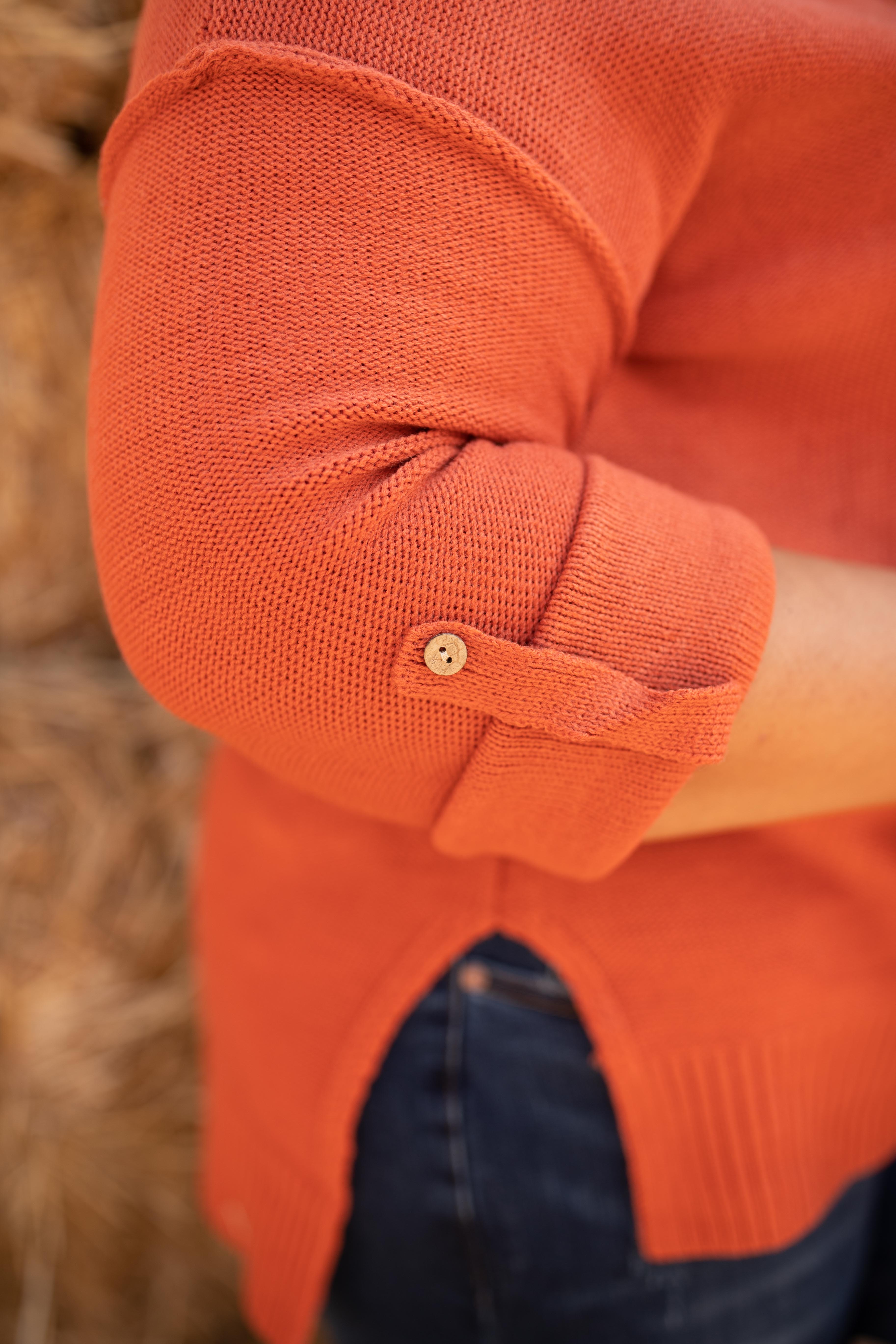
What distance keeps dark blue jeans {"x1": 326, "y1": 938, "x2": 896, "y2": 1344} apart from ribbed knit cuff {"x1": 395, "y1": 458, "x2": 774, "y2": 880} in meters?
0.19

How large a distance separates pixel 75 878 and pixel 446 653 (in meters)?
0.85

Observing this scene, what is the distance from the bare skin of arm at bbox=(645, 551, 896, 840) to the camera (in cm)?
50

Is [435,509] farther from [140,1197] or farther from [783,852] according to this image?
[140,1197]

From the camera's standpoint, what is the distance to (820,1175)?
2.16 feet

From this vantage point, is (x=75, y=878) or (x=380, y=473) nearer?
(x=380, y=473)

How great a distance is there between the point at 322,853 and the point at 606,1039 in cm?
24

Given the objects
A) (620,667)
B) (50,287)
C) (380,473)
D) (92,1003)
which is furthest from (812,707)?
(92,1003)

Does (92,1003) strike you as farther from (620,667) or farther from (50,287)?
(620,667)

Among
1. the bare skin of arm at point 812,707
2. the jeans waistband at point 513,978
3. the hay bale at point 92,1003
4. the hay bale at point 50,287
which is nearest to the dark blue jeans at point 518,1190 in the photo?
the jeans waistband at point 513,978

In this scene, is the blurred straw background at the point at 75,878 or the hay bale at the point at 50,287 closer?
the hay bale at the point at 50,287

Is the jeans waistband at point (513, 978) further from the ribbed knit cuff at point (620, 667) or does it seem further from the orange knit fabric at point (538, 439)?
the ribbed knit cuff at point (620, 667)

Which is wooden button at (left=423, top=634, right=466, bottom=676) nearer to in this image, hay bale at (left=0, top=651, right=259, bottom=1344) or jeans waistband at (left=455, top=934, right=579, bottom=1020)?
jeans waistband at (left=455, top=934, right=579, bottom=1020)

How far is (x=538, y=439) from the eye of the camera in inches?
20.0

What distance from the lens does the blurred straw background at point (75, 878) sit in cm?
95
